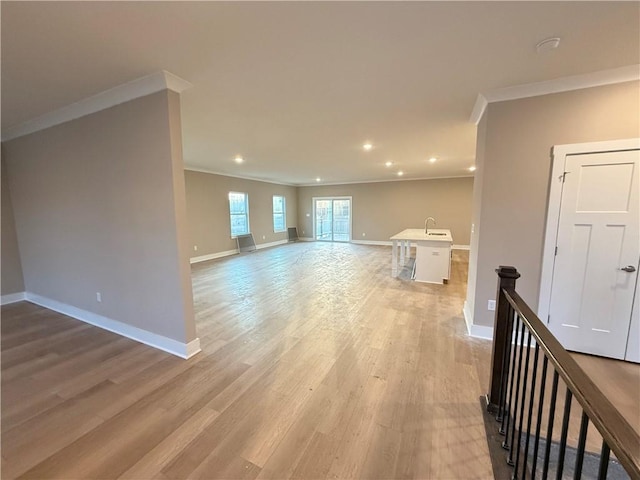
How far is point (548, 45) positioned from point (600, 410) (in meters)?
2.22

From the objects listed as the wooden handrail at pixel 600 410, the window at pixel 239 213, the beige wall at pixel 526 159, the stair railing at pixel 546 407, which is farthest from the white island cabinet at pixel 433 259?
the window at pixel 239 213

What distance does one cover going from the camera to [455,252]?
27.7ft

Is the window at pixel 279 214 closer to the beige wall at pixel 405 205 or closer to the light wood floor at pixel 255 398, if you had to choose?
the beige wall at pixel 405 205

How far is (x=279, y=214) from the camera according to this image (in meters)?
10.6

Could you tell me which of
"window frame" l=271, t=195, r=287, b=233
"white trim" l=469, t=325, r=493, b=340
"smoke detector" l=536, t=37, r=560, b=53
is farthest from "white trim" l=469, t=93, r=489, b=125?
"window frame" l=271, t=195, r=287, b=233

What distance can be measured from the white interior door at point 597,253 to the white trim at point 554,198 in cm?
4

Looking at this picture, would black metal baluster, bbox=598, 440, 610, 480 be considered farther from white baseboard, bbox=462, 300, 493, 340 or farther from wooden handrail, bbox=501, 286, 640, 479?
white baseboard, bbox=462, 300, 493, 340

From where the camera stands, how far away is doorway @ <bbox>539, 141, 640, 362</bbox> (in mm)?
2316

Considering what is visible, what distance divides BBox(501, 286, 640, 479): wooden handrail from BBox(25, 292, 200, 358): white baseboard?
107 inches

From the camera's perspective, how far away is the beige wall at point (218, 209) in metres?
7.02

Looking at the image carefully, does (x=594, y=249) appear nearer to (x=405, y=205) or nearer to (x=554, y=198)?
(x=554, y=198)

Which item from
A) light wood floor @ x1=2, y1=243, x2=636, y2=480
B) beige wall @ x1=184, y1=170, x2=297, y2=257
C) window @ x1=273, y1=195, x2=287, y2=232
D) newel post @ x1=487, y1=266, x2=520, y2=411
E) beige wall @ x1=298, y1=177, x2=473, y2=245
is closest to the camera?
light wood floor @ x1=2, y1=243, x2=636, y2=480

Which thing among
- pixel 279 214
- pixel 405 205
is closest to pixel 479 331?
pixel 405 205

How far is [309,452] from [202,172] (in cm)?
711
